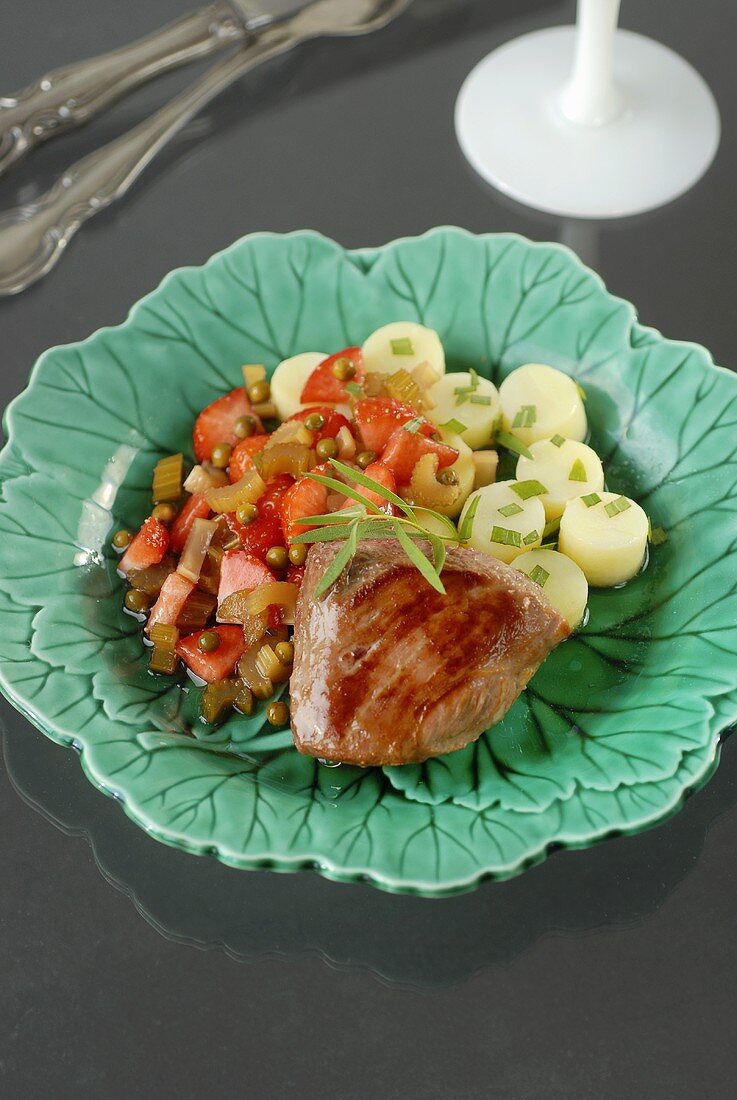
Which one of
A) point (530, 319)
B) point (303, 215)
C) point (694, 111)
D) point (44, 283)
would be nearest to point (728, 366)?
point (530, 319)

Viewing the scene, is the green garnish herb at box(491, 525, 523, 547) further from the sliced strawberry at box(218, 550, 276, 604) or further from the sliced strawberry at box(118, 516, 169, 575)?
the sliced strawberry at box(118, 516, 169, 575)

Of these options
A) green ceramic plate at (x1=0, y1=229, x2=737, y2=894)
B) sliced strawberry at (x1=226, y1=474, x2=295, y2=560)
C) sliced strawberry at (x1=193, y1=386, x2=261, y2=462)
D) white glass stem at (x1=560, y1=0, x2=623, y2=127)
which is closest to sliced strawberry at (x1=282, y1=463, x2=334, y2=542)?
sliced strawberry at (x1=226, y1=474, x2=295, y2=560)

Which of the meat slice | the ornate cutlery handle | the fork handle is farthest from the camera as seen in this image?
the fork handle

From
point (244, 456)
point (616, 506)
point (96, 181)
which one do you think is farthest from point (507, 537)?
point (96, 181)

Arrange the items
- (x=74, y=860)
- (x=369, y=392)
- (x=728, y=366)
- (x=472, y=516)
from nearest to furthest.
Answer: (x=74, y=860), (x=472, y=516), (x=369, y=392), (x=728, y=366)

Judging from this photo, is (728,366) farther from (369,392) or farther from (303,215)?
(303,215)

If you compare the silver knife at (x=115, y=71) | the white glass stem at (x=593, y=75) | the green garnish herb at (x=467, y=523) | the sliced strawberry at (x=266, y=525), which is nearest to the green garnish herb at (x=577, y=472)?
the green garnish herb at (x=467, y=523)
